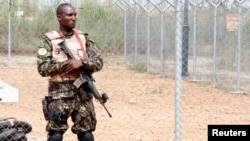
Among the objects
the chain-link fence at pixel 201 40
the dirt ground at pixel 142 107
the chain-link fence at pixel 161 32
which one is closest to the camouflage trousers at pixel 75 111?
the dirt ground at pixel 142 107

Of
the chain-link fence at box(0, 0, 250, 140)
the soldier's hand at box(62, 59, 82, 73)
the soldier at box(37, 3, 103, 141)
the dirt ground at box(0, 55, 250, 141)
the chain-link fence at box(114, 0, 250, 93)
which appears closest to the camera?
the soldier's hand at box(62, 59, 82, 73)

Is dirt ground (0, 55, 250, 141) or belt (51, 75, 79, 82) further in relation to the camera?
dirt ground (0, 55, 250, 141)

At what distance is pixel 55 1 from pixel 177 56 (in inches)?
541

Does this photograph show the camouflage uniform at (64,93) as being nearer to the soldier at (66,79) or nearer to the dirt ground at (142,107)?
the soldier at (66,79)

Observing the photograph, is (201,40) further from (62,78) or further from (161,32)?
(62,78)

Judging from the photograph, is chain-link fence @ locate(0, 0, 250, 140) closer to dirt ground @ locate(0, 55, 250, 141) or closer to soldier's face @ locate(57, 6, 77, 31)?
dirt ground @ locate(0, 55, 250, 141)

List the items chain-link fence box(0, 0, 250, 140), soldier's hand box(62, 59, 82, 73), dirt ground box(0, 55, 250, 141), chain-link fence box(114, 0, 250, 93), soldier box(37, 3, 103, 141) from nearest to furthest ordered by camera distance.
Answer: soldier's hand box(62, 59, 82, 73), soldier box(37, 3, 103, 141), dirt ground box(0, 55, 250, 141), chain-link fence box(114, 0, 250, 93), chain-link fence box(0, 0, 250, 140)

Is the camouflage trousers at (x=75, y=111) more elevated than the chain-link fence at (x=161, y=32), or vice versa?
the chain-link fence at (x=161, y=32)

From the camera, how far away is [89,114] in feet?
18.7

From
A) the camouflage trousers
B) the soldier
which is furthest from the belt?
the camouflage trousers

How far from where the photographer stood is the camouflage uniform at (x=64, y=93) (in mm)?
5574

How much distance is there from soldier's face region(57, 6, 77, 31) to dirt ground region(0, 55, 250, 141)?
225 centimetres

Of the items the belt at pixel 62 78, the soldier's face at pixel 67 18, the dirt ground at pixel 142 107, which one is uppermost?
the soldier's face at pixel 67 18

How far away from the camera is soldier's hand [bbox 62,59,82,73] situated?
5434 millimetres
